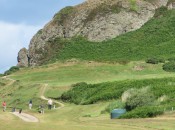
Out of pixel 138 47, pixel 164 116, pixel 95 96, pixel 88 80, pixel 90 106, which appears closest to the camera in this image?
pixel 164 116

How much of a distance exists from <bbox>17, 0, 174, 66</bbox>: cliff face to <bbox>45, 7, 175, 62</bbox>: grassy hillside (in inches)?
102

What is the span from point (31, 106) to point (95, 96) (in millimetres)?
7719

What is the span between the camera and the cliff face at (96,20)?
109750 millimetres

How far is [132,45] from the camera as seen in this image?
3944 inches

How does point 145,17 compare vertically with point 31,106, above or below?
above

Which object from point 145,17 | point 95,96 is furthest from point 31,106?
point 145,17

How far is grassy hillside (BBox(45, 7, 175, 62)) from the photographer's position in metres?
93.9

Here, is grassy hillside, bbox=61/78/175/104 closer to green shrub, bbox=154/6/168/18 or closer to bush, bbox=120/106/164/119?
bush, bbox=120/106/164/119

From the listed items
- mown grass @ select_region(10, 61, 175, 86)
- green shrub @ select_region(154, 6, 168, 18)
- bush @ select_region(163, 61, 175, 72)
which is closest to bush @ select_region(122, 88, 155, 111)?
mown grass @ select_region(10, 61, 175, 86)

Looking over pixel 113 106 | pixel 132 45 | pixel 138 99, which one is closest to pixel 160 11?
pixel 132 45

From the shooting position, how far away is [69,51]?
10325 cm

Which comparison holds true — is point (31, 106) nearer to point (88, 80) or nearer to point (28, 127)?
point (88, 80)

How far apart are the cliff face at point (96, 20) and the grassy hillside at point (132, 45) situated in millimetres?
2585

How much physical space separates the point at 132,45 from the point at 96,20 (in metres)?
14.7
